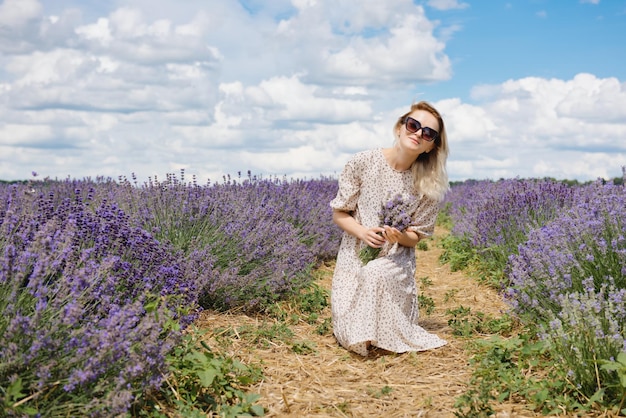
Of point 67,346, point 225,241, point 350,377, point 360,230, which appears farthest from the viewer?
point 225,241

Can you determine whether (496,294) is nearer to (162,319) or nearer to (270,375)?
(270,375)

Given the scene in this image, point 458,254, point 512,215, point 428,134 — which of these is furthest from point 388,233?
point 458,254

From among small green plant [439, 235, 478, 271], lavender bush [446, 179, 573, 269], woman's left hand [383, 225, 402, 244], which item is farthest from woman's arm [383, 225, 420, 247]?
small green plant [439, 235, 478, 271]

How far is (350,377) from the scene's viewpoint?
11.2ft

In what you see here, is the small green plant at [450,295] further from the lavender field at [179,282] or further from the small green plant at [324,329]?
the small green plant at [324,329]

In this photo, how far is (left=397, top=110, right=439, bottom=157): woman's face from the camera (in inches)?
148

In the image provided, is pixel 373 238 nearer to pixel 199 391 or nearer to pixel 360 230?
pixel 360 230

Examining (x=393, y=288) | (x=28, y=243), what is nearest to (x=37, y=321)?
(x=28, y=243)

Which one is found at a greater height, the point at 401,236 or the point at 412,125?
the point at 412,125

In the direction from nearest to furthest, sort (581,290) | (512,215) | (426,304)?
(581,290), (426,304), (512,215)

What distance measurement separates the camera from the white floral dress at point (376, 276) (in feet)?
12.1

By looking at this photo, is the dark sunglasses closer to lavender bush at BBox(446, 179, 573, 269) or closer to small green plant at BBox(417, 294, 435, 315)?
small green plant at BBox(417, 294, 435, 315)

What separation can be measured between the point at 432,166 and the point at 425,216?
1.01 feet

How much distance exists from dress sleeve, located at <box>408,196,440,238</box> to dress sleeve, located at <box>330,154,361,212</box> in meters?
0.39
